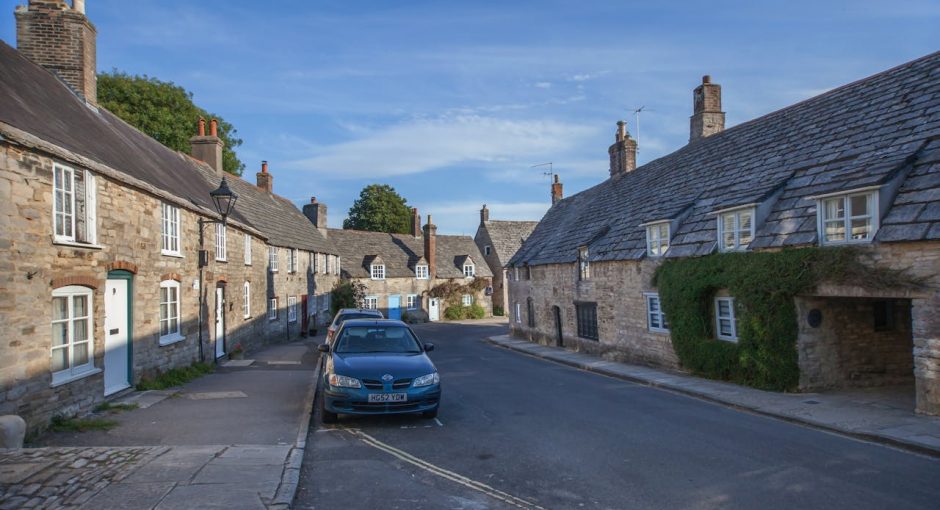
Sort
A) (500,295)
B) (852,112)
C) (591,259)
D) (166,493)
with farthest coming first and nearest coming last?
(500,295) → (591,259) → (852,112) → (166,493)

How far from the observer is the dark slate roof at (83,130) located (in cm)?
957

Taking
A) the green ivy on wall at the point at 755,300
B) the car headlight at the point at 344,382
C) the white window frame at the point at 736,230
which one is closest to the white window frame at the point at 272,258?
the green ivy on wall at the point at 755,300

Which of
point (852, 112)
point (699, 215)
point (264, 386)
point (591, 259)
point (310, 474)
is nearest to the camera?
point (310, 474)

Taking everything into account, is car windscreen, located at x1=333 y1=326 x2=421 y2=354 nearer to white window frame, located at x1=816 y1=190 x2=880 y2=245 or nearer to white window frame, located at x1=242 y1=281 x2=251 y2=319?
white window frame, located at x1=816 y1=190 x2=880 y2=245

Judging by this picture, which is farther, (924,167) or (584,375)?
(584,375)

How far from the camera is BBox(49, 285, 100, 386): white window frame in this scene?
890cm

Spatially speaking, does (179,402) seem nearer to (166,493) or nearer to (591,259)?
(166,493)

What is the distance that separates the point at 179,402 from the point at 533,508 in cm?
812

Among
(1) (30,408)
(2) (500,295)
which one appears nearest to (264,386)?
(1) (30,408)

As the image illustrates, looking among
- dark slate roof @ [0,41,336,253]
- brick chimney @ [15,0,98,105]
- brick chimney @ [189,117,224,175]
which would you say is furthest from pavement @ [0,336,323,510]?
brick chimney @ [189,117,224,175]

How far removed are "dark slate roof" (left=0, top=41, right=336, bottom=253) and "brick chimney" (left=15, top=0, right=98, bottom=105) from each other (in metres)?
0.67

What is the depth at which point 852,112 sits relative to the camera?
15.4 metres

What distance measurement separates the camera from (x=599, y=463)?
25.2 ft

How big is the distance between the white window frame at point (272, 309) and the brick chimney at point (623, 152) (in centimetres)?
1804
